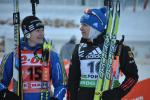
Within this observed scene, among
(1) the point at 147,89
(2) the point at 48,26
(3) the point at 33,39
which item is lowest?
(1) the point at 147,89

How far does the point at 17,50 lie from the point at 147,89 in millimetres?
2328

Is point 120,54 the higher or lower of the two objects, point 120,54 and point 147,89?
the higher

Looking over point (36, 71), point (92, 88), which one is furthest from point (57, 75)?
point (92, 88)

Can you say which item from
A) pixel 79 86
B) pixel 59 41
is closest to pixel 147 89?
pixel 59 41

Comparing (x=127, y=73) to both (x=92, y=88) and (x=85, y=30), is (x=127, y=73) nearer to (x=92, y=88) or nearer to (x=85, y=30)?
(x=92, y=88)

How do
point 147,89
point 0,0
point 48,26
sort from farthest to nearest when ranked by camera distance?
point 48,26 < point 0,0 < point 147,89

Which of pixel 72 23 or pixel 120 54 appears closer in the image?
pixel 120 54

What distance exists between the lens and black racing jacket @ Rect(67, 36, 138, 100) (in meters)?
3.58

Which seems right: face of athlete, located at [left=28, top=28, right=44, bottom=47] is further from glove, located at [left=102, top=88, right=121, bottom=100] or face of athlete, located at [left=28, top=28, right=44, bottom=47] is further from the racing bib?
glove, located at [left=102, top=88, right=121, bottom=100]

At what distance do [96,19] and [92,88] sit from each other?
537mm

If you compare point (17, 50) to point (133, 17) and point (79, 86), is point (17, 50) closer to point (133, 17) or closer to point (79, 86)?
point (79, 86)

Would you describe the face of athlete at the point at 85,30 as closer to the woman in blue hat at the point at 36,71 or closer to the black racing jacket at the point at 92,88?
the black racing jacket at the point at 92,88

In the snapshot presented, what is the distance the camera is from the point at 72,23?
6.62 meters

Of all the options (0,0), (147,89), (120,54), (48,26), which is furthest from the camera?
(48,26)
